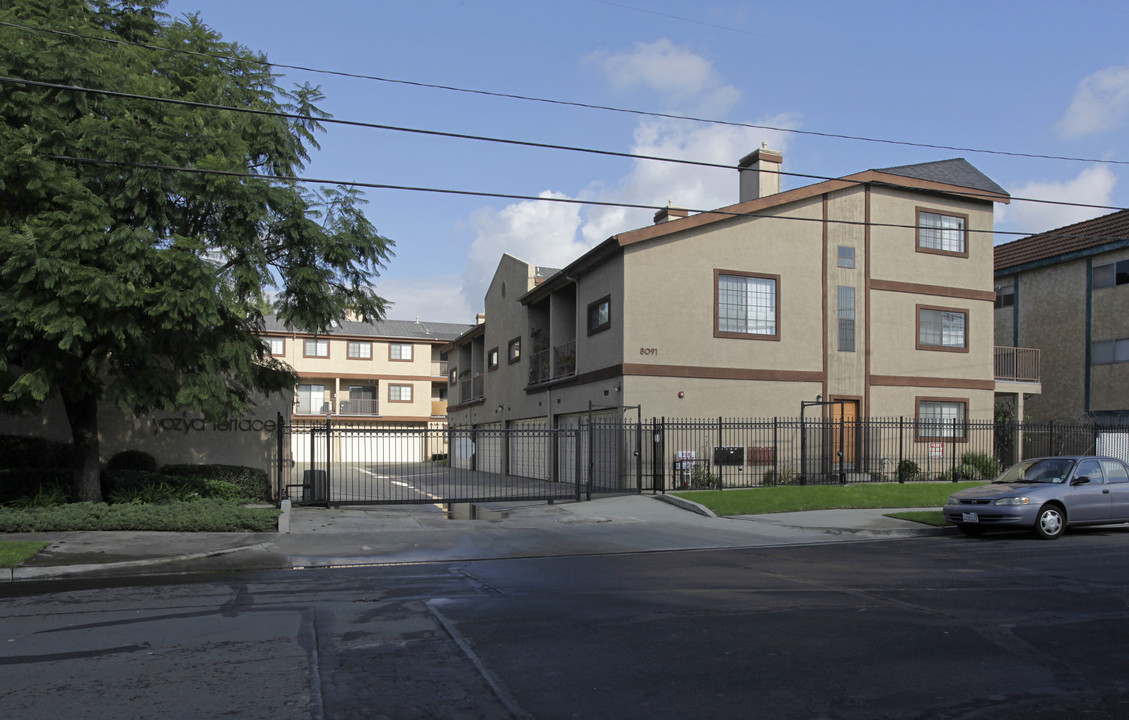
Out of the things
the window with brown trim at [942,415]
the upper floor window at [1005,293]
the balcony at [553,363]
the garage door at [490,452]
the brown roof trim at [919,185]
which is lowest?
the garage door at [490,452]

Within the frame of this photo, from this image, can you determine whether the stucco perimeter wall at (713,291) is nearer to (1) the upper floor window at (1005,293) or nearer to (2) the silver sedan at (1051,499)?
(2) the silver sedan at (1051,499)

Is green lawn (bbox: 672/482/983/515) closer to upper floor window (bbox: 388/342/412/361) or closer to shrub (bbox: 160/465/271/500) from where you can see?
shrub (bbox: 160/465/271/500)

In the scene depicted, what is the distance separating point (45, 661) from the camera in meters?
6.68

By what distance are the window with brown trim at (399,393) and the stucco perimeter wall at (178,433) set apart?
36052mm

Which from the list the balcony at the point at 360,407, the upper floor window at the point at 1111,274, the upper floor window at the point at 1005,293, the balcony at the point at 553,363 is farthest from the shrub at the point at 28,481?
the balcony at the point at 360,407

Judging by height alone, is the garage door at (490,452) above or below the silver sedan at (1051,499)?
below

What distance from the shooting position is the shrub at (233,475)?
64.5 ft

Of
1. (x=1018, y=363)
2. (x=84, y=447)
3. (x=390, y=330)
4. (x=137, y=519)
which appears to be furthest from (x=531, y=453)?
(x=390, y=330)

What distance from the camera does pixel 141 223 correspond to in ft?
49.3

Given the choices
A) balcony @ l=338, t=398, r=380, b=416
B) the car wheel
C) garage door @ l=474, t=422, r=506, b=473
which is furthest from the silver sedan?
balcony @ l=338, t=398, r=380, b=416

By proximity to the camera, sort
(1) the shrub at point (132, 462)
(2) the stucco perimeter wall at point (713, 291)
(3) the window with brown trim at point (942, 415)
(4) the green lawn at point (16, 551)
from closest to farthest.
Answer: (4) the green lawn at point (16, 551) → (1) the shrub at point (132, 462) → (2) the stucco perimeter wall at point (713, 291) → (3) the window with brown trim at point (942, 415)

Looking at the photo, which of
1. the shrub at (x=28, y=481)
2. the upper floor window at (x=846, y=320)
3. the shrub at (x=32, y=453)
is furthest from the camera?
the upper floor window at (x=846, y=320)

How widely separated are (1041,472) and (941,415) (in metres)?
11.0

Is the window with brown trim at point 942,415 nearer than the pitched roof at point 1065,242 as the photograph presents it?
Yes
